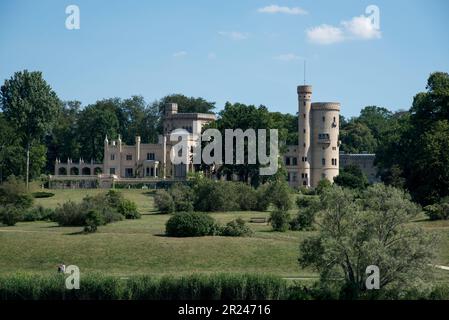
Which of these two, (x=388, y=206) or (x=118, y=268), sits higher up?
(x=388, y=206)

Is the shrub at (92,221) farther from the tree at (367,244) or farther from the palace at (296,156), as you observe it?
the palace at (296,156)

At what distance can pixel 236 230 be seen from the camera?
155 ft

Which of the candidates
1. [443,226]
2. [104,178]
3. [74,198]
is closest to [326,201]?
[443,226]

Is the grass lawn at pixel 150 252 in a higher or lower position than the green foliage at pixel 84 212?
lower

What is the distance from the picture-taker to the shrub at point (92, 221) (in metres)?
48.2

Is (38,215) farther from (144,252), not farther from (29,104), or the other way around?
(29,104)

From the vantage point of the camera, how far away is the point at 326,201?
35375mm

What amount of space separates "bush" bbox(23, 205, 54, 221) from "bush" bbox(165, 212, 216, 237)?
38.7ft

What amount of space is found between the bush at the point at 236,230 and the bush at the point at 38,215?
13.4 m

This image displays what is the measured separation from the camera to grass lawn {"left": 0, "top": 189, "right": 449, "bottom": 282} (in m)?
40.8

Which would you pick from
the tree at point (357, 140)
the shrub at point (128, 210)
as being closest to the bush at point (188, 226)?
the shrub at point (128, 210)

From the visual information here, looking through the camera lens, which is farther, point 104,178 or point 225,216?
point 104,178
